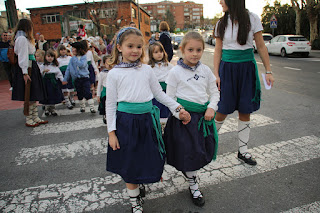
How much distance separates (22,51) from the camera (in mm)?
4773

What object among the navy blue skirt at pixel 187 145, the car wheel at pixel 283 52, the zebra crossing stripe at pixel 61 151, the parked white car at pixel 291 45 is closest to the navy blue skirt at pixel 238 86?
the navy blue skirt at pixel 187 145

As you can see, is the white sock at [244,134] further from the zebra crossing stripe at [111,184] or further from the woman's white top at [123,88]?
the woman's white top at [123,88]

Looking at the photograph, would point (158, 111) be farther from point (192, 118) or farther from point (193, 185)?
point (193, 185)

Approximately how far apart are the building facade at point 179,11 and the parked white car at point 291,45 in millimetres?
88589

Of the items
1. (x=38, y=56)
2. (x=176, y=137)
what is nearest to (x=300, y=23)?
(x=38, y=56)

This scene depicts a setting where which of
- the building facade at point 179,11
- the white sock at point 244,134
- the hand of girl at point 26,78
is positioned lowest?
the white sock at point 244,134

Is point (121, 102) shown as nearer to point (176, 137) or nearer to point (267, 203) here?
point (176, 137)

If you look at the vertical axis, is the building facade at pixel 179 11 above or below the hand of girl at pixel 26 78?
above

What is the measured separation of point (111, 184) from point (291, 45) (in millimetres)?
17597

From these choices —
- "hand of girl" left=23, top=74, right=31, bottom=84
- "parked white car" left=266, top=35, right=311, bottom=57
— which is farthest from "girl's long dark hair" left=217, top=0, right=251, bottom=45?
"parked white car" left=266, top=35, right=311, bottom=57

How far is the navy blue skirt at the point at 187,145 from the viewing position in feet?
7.68

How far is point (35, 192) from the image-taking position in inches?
111

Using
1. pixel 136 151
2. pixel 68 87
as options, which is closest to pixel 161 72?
pixel 136 151

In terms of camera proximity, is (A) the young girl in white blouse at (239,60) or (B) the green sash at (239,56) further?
(B) the green sash at (239,56)
